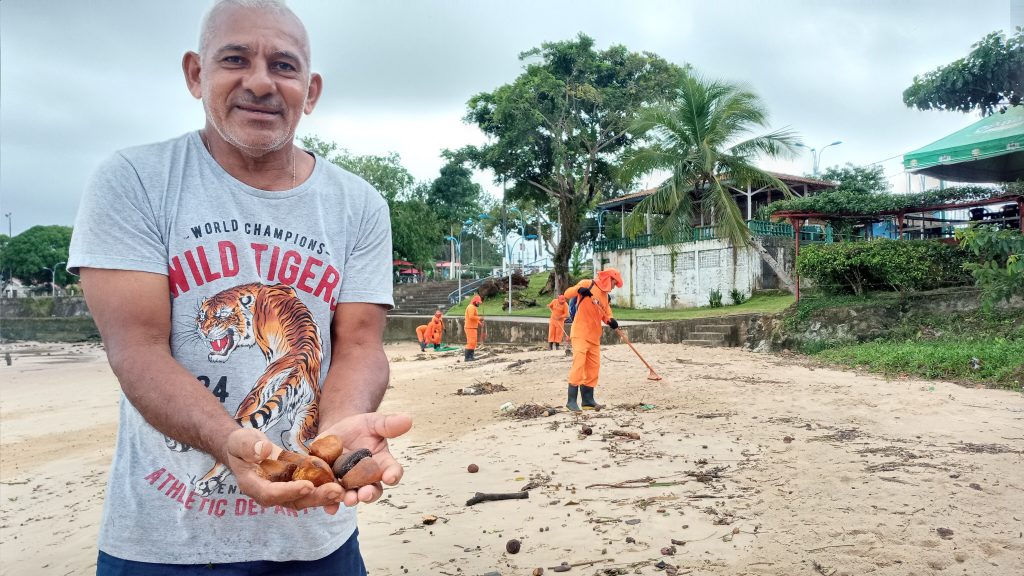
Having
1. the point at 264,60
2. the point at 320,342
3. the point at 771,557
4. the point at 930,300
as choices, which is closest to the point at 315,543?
the point at 320,342

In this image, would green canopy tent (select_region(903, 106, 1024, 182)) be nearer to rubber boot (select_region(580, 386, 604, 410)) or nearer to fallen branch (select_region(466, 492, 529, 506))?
rubber boot (select_region(580, 386, 604, 410))

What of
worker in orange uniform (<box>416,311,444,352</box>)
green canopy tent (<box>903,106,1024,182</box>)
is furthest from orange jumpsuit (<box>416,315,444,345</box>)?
green canopy tent (<box>903,106,1024,182</box>)

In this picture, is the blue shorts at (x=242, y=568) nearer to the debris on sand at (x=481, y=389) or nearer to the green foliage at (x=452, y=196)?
the debris on sand at (x=481, y=389)

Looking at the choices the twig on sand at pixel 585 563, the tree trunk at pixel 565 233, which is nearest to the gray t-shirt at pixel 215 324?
the twig on sand at pixel 585 563

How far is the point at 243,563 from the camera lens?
1609 mm

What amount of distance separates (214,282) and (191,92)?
539 millimetres

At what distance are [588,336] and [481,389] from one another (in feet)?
10.9

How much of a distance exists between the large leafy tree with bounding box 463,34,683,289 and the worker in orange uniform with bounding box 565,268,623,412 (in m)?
16.0

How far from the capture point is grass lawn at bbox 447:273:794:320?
62.9 feet

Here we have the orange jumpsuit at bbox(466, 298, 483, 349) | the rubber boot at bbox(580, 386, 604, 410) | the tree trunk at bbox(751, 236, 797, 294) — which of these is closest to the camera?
the rubber boot at bbox(580, 386, 604, 410)

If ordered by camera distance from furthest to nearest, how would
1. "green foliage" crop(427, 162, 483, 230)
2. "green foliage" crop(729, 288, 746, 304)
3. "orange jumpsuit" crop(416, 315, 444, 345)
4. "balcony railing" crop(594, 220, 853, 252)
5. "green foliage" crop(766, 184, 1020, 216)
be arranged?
1. "green foliage" crop(427, 162, 483, 230)
2. "balcony railing" crop(594, 220, 853, 252)
3. "green foliage" crop(729, 288, 746, 304)
4. "orange jumpsuit" crop(416, 315, 444, 345)
5. "green foliage" crop(766, 184, 1020, 216)

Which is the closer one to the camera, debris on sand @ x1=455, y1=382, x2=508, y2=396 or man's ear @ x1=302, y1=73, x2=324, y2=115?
man's ear @ x1=302, y1=73, x2=324, y2=115

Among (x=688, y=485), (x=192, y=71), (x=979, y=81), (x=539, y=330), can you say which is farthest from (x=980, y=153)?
(x=539, y=330)

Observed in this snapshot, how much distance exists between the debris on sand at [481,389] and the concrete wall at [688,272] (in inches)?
500
